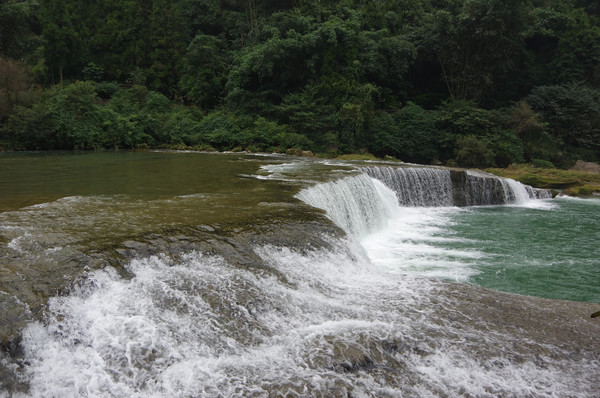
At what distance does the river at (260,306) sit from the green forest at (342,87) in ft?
46.5

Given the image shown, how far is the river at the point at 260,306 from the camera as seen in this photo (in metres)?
3.98

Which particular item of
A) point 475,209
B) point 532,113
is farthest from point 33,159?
point 532,113

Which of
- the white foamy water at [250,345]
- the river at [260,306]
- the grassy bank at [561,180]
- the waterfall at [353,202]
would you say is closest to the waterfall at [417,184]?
the waterfall at [353,202]

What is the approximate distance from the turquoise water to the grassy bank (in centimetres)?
260

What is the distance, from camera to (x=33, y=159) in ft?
55.1

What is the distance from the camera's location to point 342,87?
24.4m

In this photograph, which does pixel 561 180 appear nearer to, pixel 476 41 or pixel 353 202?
pixel 476 41

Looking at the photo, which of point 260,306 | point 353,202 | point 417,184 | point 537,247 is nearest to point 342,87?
point 417,184

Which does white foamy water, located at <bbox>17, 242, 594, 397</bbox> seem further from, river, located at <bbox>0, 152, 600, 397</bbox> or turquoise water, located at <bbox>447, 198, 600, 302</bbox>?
turquoise water, located at <bbox>447, 198, 600, 302</bbox>

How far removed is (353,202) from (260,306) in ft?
22.0

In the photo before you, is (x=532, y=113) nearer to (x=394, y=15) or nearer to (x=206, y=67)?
(x=394, y=15)

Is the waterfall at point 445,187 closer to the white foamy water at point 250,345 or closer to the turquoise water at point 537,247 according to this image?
the turquoise water at point 537,247

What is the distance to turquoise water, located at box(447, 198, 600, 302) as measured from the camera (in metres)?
7.48

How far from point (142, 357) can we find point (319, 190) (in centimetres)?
706
